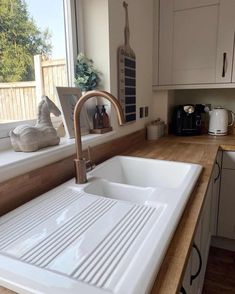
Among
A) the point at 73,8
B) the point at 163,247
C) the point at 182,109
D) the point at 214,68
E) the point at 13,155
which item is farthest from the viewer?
the point at 182,109

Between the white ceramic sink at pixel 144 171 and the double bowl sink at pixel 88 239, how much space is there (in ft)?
0.66

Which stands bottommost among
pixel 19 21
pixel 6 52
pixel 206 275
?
pixel 206 275

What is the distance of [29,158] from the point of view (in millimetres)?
854

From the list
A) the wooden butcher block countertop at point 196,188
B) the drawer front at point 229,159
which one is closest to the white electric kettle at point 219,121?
the wooden butcher block countertop at point 196,188

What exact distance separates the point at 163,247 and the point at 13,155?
64 cm

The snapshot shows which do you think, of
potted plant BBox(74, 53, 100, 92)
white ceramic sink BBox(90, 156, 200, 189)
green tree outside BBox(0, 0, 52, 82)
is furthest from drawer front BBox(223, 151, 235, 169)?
green tree outside BBox(0, 0, 52, 82)

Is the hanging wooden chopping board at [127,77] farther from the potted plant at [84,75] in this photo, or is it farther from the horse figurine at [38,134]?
the horse figurine at [38,134]

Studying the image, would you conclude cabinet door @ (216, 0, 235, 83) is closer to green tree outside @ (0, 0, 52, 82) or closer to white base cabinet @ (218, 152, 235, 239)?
white base cabinet @ (218, 152, 235, 239)

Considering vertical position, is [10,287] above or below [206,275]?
above

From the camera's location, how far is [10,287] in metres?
0.45

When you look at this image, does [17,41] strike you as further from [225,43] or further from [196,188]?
[225,43]

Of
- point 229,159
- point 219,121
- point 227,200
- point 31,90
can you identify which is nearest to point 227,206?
point 227,200

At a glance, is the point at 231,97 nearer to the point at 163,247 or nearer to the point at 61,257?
the point at 163,247

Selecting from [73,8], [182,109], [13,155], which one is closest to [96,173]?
[13,155]
